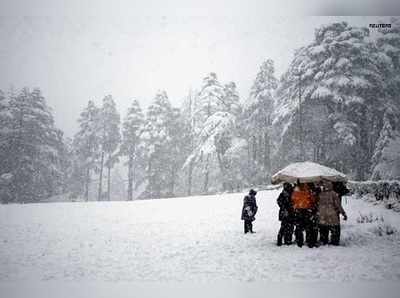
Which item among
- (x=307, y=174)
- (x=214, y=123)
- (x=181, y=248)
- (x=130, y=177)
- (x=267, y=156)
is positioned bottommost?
(x=181, y=248)

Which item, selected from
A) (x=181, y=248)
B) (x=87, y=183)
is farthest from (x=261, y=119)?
(x=87, y=183)

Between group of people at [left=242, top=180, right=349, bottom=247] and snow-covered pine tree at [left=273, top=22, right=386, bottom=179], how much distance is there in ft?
5.29

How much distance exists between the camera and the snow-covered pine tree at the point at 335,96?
9.43 meters

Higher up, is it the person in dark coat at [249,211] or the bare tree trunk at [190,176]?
the bare tree trunk at [190,176]

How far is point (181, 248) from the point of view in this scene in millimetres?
8133

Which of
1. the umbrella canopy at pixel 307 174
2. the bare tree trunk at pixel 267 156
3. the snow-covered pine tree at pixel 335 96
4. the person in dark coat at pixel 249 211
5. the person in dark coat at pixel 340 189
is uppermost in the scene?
the snow-covered pine tree at pixel 335 96

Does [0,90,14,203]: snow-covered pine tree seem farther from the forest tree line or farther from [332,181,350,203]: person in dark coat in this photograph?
[332,181,350,203]: person in dark coat

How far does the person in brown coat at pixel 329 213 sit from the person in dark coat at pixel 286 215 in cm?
66

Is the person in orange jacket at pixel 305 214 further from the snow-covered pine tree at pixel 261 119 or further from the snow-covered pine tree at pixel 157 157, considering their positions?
the snow-covered pine tree at pixel 157 157

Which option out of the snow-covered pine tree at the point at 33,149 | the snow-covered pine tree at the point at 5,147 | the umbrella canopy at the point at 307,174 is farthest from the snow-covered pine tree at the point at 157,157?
the umbrella canopy at the point at 307,174

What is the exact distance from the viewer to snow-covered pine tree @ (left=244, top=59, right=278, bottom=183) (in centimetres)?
1009

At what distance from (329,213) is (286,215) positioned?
0.94 meters

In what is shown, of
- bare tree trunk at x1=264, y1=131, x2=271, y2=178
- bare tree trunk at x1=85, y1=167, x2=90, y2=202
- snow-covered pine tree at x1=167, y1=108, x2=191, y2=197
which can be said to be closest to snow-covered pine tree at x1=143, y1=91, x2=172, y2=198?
snow-covered pine tree at x1=167, y1=108, x2=191, y2=197

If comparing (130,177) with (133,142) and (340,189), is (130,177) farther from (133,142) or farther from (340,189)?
(340,189)
